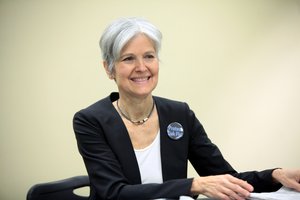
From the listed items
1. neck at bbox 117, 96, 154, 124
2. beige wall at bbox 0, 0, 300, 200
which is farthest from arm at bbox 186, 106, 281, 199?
beige wall at bbox 0, 0, 300, 200

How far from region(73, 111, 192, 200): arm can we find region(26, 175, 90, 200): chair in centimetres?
21

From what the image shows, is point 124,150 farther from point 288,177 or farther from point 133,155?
point 288,177

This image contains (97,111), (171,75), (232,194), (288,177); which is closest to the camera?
(232,194)

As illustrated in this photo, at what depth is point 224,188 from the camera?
1.37 m

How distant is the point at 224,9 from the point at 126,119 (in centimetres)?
174

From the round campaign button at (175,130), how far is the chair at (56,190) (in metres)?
0.47

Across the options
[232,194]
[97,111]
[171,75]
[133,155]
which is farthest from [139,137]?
[171,75]

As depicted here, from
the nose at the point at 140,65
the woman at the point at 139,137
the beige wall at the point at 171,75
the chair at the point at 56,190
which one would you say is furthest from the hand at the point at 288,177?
the beige wall at the point at 171,75

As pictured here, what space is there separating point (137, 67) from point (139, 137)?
12.2 inches

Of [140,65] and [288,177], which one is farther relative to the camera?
[140,65]

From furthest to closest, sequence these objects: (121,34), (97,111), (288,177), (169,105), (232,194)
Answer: (169,105) < (97,111) < (121,34) < (288,177) < (232,194)

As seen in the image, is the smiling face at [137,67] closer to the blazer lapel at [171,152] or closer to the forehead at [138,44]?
the forehead at [138,44]

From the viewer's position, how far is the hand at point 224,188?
1.37m

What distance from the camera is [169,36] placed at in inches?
124
